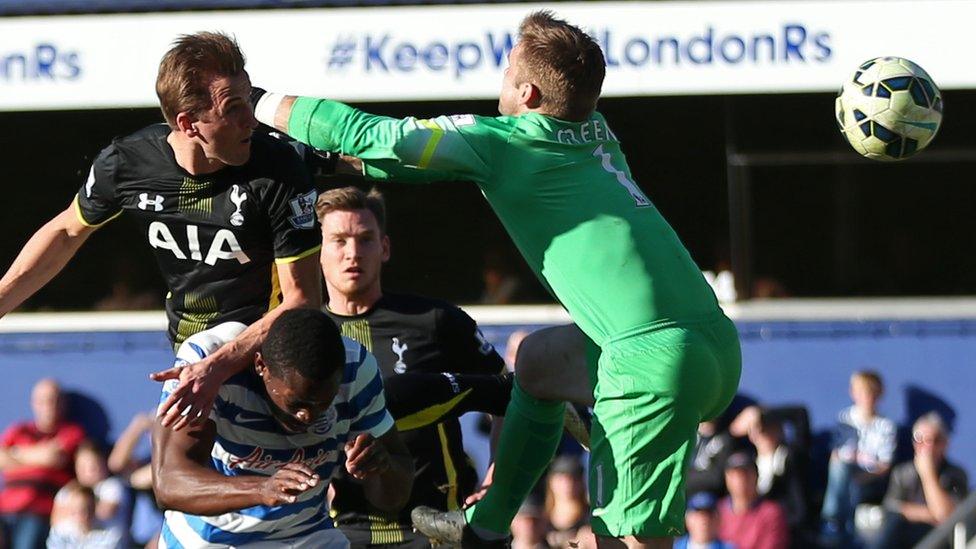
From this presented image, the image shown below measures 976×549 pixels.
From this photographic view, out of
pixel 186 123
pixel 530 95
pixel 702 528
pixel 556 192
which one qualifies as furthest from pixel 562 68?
pixel 702 528

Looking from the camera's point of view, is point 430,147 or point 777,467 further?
Answer: point 777,467

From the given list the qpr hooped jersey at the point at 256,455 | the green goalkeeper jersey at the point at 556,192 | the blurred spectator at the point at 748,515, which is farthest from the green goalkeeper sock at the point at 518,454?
the blurred spectator at the point at 748,515

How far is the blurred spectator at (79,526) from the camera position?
10.6 metres

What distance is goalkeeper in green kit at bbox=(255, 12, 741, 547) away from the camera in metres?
5.44

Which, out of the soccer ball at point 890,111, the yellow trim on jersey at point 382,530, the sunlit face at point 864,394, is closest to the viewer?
the soccer ball at point 890,111

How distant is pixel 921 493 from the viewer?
10.1m

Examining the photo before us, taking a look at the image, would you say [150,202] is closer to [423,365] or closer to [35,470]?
[423,365]

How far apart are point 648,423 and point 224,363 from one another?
54.2 inches

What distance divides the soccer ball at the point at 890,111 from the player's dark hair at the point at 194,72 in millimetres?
2497

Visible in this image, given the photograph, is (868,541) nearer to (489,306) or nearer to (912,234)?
(489,306)

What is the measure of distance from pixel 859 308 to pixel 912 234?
2882 mm

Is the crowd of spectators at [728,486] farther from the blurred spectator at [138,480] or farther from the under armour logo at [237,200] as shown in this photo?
the under armour logo at [237,200]

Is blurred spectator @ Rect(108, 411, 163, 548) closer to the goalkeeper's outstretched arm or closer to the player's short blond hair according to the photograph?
the player's short blond hair

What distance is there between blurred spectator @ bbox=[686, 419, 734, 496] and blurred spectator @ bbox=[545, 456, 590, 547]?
0.66 metres
